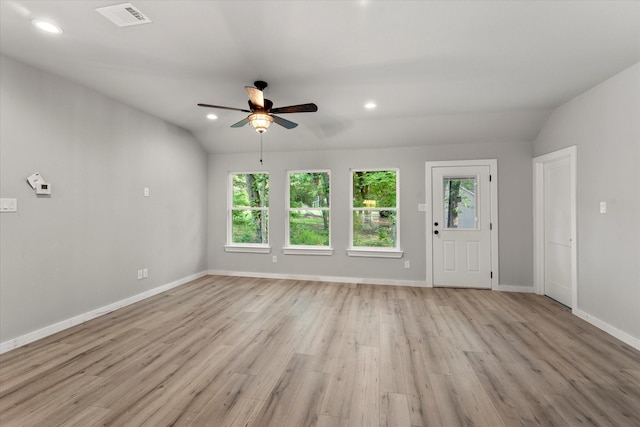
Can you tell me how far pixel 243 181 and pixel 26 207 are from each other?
3301mm

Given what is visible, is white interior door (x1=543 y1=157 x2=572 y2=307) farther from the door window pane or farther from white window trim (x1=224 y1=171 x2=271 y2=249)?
white window trim (x1=224 y1=171 x2=271 y2=249)

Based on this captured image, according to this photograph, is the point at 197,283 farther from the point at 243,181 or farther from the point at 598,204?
the point at 598,204

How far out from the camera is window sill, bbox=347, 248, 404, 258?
500 cm

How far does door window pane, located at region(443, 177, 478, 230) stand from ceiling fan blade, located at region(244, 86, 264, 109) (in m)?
3.43

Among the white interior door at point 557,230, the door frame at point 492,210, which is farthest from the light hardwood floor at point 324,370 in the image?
the door frame at point 492,210

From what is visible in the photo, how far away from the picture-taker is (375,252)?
5078 mm

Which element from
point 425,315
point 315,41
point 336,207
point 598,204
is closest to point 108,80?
point 315,41

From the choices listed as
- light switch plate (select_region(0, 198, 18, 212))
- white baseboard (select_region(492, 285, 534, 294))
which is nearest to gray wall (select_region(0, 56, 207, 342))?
light switch plate (select_region(0, 198, 18, 212))

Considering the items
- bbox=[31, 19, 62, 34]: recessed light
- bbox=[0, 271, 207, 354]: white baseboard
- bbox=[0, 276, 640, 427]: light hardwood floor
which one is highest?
bbox=[31, 19, 62, 34]: recessed light

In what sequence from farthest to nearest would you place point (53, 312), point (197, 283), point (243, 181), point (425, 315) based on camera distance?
point (243, 181) → point (197, 283) → point (425, 315) → point (53, 312)

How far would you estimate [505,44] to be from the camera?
242 cm

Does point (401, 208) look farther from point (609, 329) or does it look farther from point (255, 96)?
point (255, 96)

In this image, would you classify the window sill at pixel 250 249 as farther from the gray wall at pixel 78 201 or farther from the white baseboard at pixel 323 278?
the gray wall at pixel 78 201

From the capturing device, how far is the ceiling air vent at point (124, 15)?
199cm
